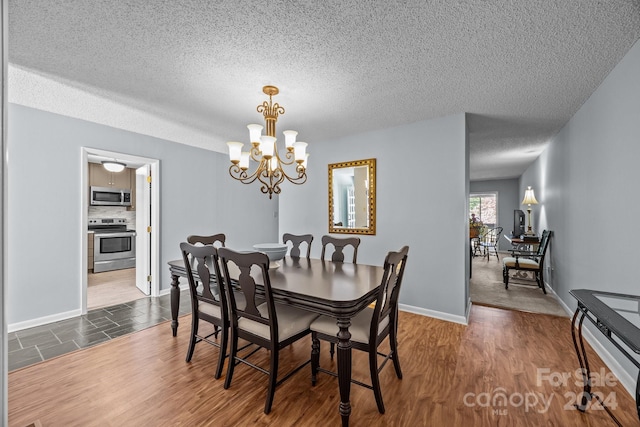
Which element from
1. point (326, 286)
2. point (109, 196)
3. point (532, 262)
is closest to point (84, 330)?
point (326, 286)

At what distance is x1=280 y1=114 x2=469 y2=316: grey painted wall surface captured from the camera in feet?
10.3

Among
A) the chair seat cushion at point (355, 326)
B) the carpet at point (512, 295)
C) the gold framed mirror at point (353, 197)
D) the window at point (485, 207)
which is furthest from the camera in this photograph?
the window at point (485, 207)

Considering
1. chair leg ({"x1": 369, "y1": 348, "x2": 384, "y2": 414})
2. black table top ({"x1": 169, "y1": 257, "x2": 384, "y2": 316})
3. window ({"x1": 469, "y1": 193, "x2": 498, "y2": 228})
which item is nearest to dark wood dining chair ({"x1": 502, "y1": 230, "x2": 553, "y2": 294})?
black table top ({"x1": 169, "y1": 257, "x2": 384, "y2": 316})

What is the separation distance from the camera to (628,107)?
77.4 inches

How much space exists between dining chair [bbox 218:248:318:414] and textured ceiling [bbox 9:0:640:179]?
56.2 inches

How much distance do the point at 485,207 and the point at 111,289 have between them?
1041 cm

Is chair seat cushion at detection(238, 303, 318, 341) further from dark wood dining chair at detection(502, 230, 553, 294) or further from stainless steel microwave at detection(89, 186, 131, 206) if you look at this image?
stainless steel microwave at detection(89, 186, 131, 206)

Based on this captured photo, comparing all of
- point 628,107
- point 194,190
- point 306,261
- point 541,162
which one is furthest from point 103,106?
point 541,162

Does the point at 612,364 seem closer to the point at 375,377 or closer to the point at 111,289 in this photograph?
the point at 375,377

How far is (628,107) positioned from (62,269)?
5.59 metres

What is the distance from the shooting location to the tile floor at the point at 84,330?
2424 millimetres

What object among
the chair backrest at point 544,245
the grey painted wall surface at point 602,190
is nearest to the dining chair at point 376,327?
the grey painted wall surface at point 602,190

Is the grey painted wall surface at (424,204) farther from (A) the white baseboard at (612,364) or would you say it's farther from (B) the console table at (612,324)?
(B) the console table at (612,324)

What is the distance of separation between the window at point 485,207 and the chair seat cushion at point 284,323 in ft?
29.9
